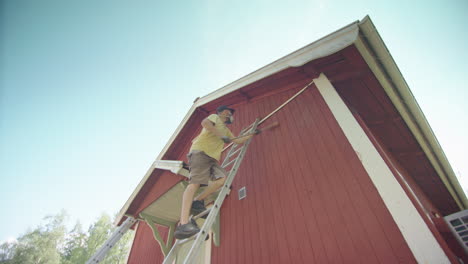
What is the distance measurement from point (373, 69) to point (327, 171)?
185cm

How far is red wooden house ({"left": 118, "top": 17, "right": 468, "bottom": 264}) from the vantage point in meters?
2.00

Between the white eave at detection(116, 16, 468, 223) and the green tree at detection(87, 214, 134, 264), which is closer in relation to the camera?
the white eave at detection(116, 16, 468, 223)

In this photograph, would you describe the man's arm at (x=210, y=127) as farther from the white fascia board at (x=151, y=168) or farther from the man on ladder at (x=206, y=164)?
the white fascia board at (x=151, y=168)

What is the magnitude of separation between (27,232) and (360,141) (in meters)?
50.8

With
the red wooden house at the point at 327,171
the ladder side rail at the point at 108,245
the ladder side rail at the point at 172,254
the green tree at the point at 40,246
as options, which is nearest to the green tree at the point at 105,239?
the green tree at the point at 40,246

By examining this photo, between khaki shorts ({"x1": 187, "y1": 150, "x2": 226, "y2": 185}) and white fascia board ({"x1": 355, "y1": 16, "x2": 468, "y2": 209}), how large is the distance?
2672 millimetres

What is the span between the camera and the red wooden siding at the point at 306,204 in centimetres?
201

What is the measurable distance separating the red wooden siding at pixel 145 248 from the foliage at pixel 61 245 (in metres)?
25.5

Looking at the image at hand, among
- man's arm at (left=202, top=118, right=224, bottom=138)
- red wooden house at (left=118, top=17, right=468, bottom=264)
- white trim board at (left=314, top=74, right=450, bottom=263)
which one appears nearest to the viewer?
white trim board at (left=314, top=74, right=450, bottom=263)

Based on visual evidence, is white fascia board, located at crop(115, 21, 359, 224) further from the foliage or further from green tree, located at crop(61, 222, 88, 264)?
green tree, located at crop(61, 222, 88, 264)

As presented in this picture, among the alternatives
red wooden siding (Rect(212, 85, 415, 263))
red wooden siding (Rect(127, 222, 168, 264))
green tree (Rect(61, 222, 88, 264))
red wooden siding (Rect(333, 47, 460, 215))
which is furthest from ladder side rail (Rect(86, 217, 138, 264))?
green tree (Rect(61, 222, 88, 264))

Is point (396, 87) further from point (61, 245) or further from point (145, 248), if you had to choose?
point (61, 245)

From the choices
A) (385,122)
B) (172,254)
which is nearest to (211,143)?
(172,254)

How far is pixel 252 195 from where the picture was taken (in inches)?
133
